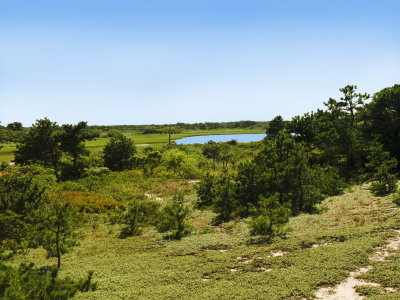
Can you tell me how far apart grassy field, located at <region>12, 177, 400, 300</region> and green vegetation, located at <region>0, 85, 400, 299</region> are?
0.06 meters

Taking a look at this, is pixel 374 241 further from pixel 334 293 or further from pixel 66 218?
pixel 66 218

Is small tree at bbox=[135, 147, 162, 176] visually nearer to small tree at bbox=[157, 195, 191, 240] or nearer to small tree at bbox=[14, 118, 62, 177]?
small tree at bbox=[14, 118, 62, 177]

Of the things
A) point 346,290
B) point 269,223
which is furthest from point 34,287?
point 269,223

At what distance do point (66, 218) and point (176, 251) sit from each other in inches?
240

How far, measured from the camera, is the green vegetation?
1120 cm

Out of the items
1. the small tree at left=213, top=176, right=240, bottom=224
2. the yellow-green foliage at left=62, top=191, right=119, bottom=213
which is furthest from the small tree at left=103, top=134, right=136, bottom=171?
the small tree at left=213, top=176, right=240, bottom=224

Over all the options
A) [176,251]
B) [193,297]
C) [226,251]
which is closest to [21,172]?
[176,251]

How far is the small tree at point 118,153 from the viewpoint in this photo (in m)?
53.1

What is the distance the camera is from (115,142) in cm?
5309

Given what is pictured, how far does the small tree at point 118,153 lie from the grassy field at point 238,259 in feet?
106

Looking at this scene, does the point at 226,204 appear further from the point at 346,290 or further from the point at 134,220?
the point at 346,290

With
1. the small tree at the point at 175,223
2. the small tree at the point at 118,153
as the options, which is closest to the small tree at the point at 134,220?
the small tree at the point at 175,223

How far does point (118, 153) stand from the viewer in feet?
175

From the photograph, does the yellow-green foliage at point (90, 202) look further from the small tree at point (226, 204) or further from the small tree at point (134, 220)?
the small tree at point (226, 204)
